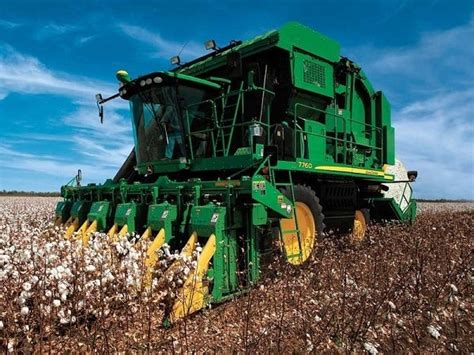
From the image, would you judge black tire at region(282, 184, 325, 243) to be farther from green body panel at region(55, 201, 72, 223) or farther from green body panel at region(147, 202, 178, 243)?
green body panel at region(55, 201, 72, 223)

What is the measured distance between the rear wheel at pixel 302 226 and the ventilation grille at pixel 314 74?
84.9 inches

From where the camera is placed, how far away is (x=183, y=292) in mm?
4004

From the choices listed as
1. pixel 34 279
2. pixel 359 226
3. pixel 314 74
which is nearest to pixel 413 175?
pixel 359 226

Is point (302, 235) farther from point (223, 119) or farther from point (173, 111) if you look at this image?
point (173, 111)

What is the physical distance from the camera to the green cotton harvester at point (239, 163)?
534 centimetres

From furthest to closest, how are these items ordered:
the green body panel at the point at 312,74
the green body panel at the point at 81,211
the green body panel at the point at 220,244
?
the green body panel at the point at 81,211
the green body panel at the point at 312,74
the green body panel at the point at 220,244

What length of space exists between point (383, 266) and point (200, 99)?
12.9 feet

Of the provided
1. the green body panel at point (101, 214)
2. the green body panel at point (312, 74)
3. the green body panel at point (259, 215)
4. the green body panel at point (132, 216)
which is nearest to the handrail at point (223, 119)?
the green body panel at point (312, 74)

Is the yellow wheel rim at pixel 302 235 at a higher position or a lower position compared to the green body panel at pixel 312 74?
lower

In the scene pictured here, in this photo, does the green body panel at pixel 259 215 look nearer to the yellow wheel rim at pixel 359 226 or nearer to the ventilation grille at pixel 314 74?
the ventilation grille at pixel 314 74

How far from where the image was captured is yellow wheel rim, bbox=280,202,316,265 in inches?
249

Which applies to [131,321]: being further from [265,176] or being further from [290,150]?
[290,150]

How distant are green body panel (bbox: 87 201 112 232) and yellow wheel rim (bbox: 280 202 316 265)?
2.84 meters

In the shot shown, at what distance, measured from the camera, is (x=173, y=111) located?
23.1 ft
